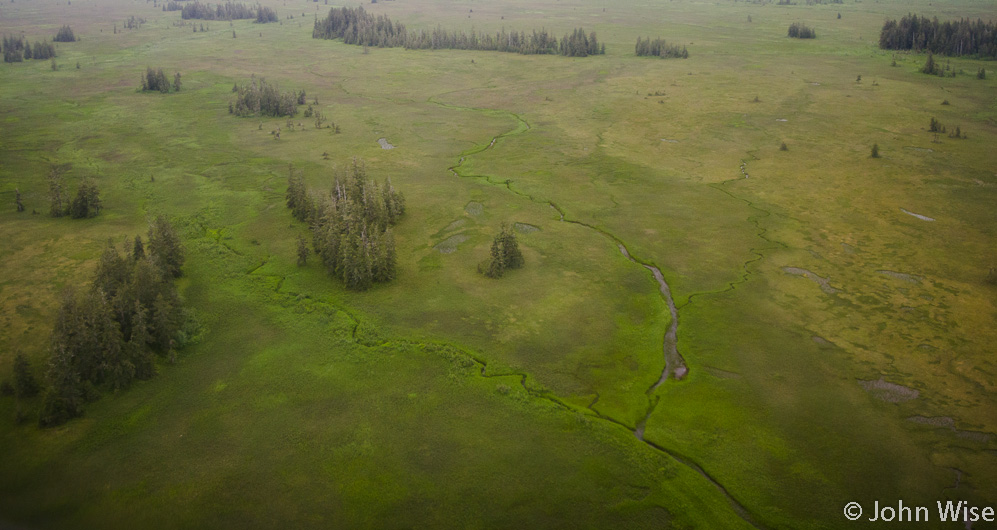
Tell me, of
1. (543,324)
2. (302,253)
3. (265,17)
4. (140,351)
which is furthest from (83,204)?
(265,17)

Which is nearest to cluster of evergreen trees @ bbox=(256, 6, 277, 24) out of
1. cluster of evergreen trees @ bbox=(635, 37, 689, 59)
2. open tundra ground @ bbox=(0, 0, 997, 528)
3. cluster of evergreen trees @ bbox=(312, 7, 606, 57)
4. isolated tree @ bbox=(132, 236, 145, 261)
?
cluster of evergreen trees @ bbox=(312, 7, 606, 57)

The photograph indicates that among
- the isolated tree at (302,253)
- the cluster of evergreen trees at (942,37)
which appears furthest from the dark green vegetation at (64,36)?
the cluster of evergreen trees at (942,37)

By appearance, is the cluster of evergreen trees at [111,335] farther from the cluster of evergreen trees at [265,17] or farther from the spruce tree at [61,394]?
the cluster of evergreen trees at [265,17]

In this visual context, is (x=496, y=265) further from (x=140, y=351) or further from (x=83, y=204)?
(x=83, y=204)

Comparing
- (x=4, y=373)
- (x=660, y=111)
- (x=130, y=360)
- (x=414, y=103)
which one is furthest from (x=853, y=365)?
(x=414, y=103)

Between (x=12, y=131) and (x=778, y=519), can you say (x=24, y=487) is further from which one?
(x=12, y=131)

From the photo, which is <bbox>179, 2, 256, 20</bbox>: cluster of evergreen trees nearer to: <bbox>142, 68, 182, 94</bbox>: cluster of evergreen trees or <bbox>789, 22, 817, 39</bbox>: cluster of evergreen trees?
<bbox>142, 68, 182, 94</bbox>: cluster of evergreen trees
